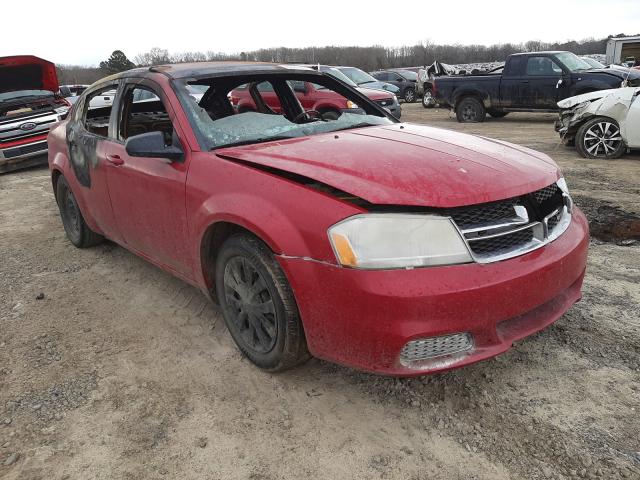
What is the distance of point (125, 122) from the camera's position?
12.0ft

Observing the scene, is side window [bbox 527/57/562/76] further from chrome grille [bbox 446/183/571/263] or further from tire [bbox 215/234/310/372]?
tire [bbox 215/234/310/372]

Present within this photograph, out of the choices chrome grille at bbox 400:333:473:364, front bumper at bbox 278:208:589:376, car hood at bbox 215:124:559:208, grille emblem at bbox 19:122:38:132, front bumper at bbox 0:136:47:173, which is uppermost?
car hood at bbox 215:124:559:208

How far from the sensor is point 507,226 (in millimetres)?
2225

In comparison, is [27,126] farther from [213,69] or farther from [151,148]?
[151,148]

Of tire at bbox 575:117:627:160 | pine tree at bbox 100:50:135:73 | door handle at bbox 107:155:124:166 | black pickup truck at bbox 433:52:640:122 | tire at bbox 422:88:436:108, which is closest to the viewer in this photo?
door handle at bbox 107:155:124:166

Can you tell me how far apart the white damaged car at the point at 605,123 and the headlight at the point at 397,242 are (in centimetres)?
644

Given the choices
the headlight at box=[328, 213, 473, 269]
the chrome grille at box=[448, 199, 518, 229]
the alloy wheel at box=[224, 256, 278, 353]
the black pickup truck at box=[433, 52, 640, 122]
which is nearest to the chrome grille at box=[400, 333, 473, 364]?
the headlight at box=[328, 213, 473, 269]

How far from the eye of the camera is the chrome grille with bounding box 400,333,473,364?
208 cm

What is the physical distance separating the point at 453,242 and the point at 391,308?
0.38 m

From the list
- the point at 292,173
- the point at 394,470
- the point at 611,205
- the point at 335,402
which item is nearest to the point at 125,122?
the point at 292,173

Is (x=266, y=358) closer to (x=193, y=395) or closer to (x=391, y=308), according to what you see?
(x=193, y=395)

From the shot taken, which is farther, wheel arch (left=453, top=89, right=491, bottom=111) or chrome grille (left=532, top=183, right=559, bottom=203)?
wheel arch (left=453, top=89, right=491, bottom=111)

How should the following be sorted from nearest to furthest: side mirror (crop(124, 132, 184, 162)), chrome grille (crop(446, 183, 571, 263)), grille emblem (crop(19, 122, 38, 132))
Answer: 1. chrome grille (crop(446, 183, 571, 263))
2. side mirror (crop(124, 132, 184, 162))
3. grille emblem (crop(19, 122, 38, 132))

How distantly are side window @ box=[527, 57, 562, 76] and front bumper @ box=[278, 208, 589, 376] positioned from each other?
11.4 metres
